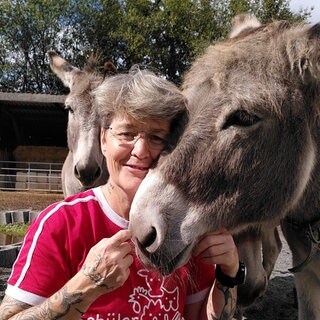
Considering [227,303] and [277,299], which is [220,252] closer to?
[227,303]

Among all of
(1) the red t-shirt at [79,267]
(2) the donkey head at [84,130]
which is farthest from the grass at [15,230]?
(1) the red t-shirt at [79,267]

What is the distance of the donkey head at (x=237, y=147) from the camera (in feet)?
6.60

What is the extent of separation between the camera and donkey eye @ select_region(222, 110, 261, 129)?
222 cm

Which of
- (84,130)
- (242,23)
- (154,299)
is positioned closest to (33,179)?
(84,130)

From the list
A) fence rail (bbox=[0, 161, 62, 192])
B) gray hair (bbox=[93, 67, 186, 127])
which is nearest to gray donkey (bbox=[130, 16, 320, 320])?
gray hair (bbox=[93, 67, 186, 127])

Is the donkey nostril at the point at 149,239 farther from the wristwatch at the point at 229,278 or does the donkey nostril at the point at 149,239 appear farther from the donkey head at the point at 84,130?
the donkey head at the point at 84,130

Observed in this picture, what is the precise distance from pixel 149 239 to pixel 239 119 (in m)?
0.72

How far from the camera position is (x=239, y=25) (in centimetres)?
355

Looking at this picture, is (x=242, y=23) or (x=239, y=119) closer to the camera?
(x=239, y=119)

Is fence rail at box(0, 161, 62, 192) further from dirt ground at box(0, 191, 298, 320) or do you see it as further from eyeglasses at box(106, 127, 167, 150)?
eyeglasses at box(106, 127, 167, 150)

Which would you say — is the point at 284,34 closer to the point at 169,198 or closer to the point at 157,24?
the point at 169,198

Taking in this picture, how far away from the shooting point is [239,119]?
2.23 metres

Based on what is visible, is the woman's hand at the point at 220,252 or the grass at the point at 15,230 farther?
the grass at the point at 15,230

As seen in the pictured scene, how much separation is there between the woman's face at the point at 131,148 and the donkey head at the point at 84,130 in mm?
3917
